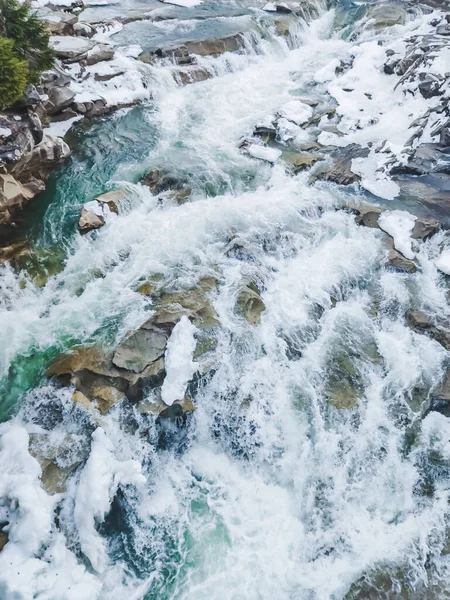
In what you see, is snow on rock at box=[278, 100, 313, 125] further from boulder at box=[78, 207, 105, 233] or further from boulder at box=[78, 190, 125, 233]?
boulder at box=[78, 207, 105, 233]

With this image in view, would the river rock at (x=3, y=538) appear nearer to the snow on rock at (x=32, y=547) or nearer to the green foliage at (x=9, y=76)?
the snow on rock at (x=32, y=547)

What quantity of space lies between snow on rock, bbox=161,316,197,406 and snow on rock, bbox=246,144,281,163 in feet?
27.8

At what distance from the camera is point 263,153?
52.3ft

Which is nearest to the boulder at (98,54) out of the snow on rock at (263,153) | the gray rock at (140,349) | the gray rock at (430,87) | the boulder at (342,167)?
the snow on rock at (263,153)

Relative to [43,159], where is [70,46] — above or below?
above

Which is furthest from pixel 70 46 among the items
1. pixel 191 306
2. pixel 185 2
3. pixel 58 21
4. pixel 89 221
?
pixel 191 306

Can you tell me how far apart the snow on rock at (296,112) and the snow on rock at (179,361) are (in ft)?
39.6

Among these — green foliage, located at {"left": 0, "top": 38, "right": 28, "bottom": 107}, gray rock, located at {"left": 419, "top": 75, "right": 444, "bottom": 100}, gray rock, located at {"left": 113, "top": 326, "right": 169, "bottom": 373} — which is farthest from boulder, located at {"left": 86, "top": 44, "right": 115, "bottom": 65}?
gray rock, located at {"left": 113, "top": 326, "right": 169, "bottom": 373}

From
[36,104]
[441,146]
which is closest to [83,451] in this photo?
[36,104]

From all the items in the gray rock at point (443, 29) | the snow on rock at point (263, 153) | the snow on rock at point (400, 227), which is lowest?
the snow on rock at point (400, 227)

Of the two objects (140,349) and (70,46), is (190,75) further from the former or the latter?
(140,349)

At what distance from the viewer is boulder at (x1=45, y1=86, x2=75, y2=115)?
1536 centimetres

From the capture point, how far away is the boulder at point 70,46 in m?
17.3

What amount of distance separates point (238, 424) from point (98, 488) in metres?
2.85
